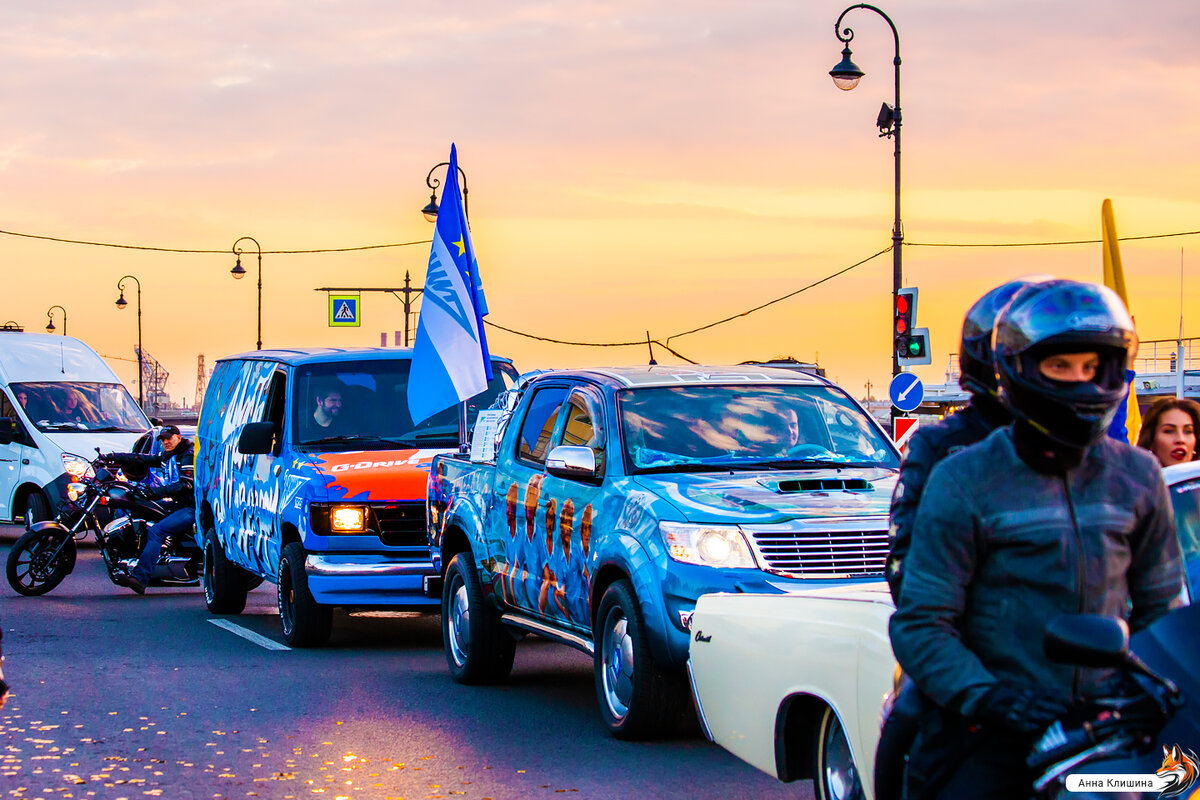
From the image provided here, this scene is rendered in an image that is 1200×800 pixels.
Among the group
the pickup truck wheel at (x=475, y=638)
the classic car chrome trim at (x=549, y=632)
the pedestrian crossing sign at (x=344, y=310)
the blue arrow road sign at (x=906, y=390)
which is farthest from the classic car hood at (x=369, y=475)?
the pedestrian crossing sign at (x=344, y=310)

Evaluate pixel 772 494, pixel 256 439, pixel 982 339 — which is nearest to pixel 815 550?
pixel 772 494

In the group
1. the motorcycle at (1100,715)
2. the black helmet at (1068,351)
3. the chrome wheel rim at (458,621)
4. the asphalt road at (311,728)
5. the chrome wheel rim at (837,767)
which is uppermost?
the black helmet at (1068,351)

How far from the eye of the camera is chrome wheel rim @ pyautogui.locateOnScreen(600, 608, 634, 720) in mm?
7898

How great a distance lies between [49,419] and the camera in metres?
22.8

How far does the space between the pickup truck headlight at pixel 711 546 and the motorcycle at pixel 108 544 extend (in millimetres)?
9208

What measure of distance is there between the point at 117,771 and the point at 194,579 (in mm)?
8801

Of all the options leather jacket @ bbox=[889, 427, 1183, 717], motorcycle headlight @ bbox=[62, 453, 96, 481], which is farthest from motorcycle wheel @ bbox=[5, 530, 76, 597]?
leather jacket @ bbox=[889, 427, 1183, 717]

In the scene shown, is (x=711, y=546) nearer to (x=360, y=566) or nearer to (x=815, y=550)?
(x=815, y=550)

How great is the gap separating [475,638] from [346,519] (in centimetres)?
227

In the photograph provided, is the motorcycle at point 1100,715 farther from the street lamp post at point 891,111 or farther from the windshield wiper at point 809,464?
the street lamp post at point 891,111

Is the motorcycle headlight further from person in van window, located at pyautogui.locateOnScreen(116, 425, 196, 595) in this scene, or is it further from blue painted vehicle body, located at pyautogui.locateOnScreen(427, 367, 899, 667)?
blue painted vehicle body, located at pyautogui.locateOnScreen(427, 367, 899, 667)

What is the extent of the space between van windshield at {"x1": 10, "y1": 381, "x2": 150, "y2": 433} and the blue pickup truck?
13348mm

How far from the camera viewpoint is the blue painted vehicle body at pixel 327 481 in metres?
11.9

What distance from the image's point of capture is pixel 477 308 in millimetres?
13938
